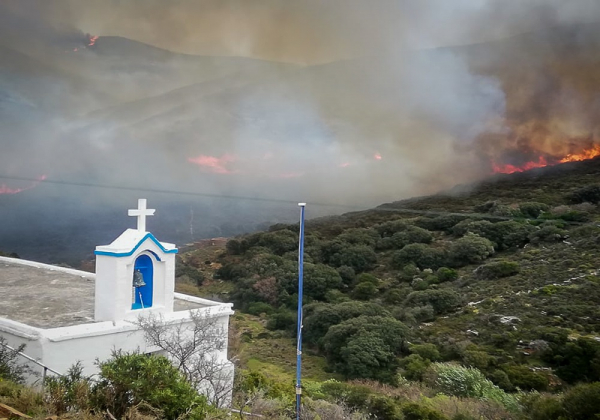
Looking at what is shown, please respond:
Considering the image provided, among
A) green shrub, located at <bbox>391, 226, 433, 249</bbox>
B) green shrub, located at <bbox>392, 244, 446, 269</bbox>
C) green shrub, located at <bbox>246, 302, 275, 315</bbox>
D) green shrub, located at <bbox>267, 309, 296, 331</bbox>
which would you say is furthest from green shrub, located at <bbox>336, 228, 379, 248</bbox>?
green shrub, located at <bbox>267, 309, 296, 331</bbox>

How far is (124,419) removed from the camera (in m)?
5.33

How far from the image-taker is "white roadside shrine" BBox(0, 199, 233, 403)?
23.0ft

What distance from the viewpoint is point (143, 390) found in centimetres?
595

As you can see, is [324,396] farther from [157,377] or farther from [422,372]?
[157,377]

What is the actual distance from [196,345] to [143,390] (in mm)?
1986

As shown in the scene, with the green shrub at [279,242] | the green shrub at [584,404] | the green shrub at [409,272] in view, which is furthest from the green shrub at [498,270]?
the green shrub at [584,404]

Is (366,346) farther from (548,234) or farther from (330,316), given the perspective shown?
(548,234)

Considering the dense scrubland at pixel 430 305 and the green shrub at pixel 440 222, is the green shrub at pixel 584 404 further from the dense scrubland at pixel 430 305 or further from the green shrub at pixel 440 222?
the green shrub at pixel 440 222

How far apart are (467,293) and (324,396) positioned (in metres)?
15.5

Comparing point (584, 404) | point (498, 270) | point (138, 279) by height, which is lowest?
point (584, 404)

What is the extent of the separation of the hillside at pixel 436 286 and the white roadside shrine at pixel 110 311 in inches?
275

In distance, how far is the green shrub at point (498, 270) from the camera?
27906mm

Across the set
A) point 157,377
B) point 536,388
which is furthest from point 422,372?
point 157,377

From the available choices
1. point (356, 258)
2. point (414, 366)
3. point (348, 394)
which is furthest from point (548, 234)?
point (348, 394)
